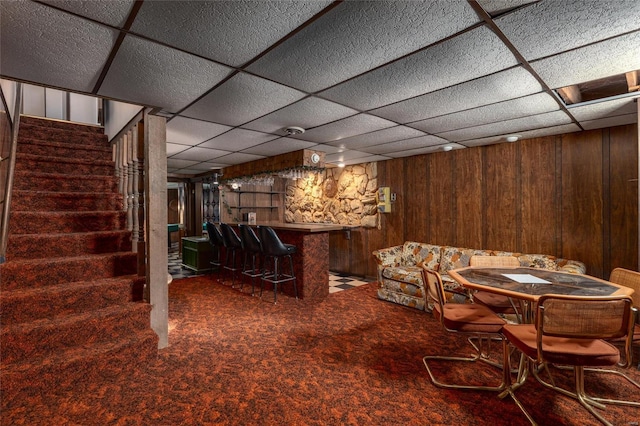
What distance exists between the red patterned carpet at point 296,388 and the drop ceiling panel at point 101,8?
7.31ft

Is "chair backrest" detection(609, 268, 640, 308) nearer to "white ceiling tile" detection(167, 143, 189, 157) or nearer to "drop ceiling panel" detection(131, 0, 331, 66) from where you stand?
"drop ceiling panel" detection(131, 0, 331, 66)

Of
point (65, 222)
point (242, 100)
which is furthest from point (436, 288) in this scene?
point (65, 222)

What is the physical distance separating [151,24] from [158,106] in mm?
1306

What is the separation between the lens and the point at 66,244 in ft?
9.07

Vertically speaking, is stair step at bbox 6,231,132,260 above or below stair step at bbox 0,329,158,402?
above

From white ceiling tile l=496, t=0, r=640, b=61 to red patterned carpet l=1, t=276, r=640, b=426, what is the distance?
2.24 metres

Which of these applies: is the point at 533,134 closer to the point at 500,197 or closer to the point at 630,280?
the point at 500,197

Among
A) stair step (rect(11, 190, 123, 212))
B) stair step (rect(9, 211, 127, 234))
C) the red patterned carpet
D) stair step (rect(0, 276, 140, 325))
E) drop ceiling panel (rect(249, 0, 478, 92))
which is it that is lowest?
the red patterned carpet

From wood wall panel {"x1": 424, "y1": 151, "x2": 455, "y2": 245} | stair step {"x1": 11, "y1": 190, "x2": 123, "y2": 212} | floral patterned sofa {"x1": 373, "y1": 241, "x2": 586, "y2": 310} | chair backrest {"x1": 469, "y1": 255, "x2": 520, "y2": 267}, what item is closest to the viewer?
stair step {"x1": 11, "y1": 190, "x2": 123, "y2": 212}

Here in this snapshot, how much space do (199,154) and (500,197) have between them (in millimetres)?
4778

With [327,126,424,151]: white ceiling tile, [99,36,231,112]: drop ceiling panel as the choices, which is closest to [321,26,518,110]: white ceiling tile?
[99,36,231,112]: drop ceiling panel

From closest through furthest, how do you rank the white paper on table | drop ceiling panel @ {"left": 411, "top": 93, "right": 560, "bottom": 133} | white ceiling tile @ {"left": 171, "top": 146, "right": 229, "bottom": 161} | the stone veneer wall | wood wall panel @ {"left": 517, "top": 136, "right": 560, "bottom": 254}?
the white paper on table → drop ceiling panel @ {"left": 411, "top": 93, "right": 560, "bottom": 133} → wood wall panel @ {"left": 517, "top": 136, "right": 560, "bottom": 254} → white ceiling tile @ {"left": 171, "top": 146, "right": 229, "bottom": 161} → the stone veneer wall

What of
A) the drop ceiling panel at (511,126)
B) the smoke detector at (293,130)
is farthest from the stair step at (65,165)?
the drop ceiling panel at (511,126)

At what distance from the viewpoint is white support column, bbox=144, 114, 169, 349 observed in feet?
8.80
